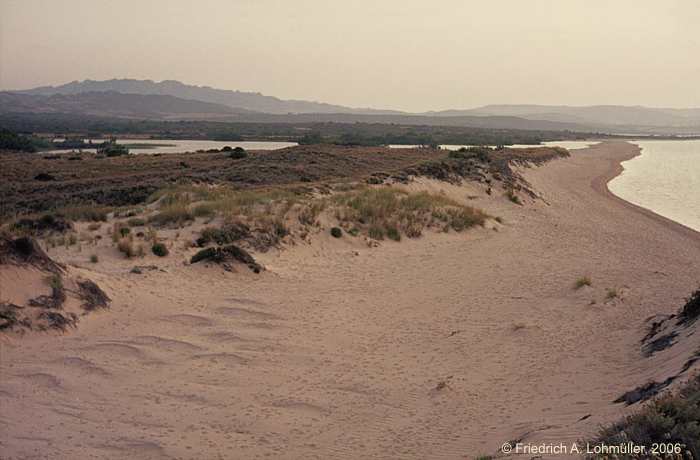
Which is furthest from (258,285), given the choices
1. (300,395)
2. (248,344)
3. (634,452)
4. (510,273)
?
(634,452)

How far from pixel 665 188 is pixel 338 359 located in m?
39.7

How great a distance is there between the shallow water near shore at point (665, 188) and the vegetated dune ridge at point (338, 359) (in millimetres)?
15162

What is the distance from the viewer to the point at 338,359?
9.60 m

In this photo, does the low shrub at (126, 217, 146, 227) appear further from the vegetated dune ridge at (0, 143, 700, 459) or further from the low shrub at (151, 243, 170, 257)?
the low shrub at (151, 243, 170, 257)

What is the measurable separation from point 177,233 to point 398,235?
6.94 metres

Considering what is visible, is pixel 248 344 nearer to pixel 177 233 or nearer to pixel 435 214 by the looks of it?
pixel 177 233

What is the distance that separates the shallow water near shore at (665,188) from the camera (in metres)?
30.5

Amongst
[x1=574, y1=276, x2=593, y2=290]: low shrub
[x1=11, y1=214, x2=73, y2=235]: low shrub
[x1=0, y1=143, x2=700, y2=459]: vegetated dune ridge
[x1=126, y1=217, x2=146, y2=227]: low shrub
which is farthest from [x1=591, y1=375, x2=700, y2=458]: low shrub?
[x1=11, y1=214, x2=73, y2=235]: low shrub

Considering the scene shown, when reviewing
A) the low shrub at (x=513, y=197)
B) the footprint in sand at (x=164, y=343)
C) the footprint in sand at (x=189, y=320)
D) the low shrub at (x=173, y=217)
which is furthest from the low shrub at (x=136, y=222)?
the low shrub at (x=513, y=197)

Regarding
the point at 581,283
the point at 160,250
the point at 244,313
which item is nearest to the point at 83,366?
the point at 244,313

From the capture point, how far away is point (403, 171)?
30.7m

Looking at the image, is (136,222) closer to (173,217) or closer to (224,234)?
(173,217)

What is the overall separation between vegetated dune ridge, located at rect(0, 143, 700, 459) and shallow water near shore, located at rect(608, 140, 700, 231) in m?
15.2

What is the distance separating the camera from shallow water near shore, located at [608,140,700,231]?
30513 mm
